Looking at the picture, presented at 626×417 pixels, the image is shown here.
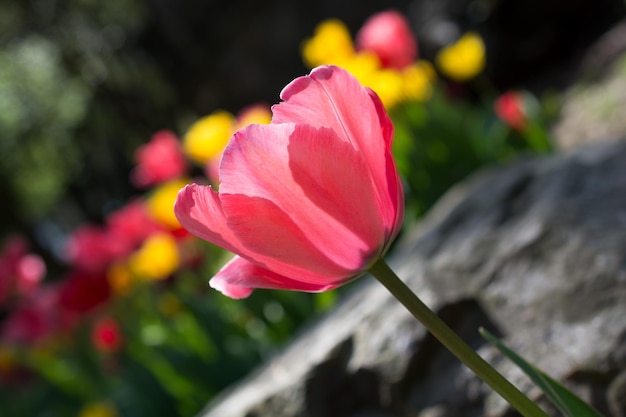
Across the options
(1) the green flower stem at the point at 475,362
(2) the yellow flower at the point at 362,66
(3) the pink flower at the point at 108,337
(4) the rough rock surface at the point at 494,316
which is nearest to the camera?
(1) the green flower stem at the point at 475,362

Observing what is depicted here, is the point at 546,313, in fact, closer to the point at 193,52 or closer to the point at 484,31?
the point at 484,31

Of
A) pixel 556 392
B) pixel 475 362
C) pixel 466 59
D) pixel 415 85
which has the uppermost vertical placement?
pixel 475 362

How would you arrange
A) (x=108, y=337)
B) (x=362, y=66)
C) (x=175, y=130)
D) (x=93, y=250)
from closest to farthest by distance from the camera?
(x=362, y=66) < (x=108, y=337) < (x=93, y=250) < (x=175, y=130)

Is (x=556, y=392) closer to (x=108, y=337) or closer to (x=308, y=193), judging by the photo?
(x=308, y=193)

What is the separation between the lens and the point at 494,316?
1.38 meters

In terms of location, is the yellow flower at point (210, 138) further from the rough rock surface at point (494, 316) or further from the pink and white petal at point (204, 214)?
the pink and white petal at point (204, 214)

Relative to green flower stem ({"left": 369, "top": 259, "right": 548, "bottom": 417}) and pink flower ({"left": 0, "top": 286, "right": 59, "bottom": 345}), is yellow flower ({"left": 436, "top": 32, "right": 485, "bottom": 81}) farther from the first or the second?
green flower stem ({"left": 369, "top": 259, "right": 548, "bottom": 417})

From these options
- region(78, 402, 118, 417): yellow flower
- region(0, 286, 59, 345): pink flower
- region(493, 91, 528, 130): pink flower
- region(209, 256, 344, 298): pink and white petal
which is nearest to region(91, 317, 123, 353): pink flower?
region(78, 402, 118, 417): yellow flower

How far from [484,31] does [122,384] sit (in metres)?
5.20

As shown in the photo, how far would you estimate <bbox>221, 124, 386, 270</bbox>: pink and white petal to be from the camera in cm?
65

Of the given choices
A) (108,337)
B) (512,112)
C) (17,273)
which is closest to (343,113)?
(108,337)

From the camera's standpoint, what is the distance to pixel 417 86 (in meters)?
3.27

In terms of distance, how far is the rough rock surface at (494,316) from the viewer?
4.07ft

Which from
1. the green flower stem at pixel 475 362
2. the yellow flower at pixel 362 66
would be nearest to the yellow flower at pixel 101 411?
the yellow flower at pixel 362 66
